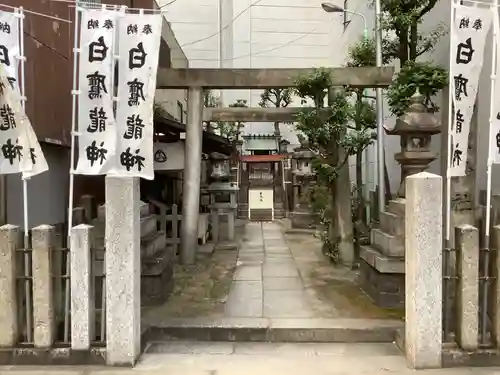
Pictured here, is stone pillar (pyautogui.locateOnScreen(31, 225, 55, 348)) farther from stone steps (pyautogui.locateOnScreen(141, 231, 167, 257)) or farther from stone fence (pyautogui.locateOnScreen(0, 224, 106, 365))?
stone steps (pyautogui.locateOnScreen(141, 231, 167, 257))

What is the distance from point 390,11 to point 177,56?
1063cm

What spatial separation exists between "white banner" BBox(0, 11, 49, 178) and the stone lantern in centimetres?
525

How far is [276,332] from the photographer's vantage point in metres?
6.30

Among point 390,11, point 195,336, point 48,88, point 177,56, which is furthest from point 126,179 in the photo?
point 177,56

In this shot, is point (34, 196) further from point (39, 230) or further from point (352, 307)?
point (352, 307)

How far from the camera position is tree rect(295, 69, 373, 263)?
32.3 feet

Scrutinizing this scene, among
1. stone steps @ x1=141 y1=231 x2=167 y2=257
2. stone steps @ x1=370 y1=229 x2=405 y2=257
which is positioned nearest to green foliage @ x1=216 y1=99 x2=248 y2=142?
stone steps @ x1=141 y1=231 x2=167 y2=257

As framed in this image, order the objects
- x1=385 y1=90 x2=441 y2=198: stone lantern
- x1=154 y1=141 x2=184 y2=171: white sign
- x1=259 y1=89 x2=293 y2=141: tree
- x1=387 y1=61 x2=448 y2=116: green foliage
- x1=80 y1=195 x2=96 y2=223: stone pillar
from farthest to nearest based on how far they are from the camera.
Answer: x1=259 y1=89 x2=293 y2=141: tree, x1=154 y1=141 x2=184 y2=171: white sign, x1=387 y1=61 x2=448 y2=116: green foliage, x1=80 y1=195 x2=96 y2=223: stone pillar, x1=385 y1=90 x2=441 y2=198: stone lantern

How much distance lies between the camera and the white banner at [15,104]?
17.3ft

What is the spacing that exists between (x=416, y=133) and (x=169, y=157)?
6007 millimetres

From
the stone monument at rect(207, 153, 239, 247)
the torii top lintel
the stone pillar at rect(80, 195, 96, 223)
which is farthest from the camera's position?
the stone monument at rect(207, 153, 239, 247)

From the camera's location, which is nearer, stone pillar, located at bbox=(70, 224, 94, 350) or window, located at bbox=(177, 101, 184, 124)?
stone pillar, located at bbox=(70, 224, 94, 350)

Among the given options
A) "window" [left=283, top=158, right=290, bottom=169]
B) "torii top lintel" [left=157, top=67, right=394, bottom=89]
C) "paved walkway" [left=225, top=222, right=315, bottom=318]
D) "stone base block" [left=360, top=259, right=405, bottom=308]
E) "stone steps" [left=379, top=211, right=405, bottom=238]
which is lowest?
"paved walkway" [left=225, top=222, right=315, bottom=318]

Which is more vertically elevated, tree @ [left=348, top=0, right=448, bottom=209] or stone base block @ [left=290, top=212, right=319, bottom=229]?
tree @ [left=348, top=0, right=448, bottom=209]
